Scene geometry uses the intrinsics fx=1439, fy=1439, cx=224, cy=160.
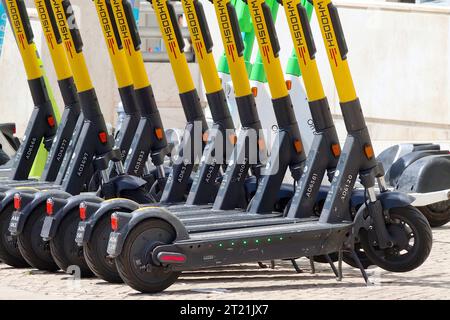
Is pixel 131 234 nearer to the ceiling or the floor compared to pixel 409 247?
nearer to the ceiling

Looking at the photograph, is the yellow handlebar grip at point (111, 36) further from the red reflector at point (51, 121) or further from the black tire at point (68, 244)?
the black tire at point (68, 244)

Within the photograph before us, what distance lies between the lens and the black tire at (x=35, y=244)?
10.7m

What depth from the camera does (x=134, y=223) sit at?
9.41m

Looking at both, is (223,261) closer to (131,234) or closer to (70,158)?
(131,234)

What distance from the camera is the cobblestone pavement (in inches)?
371

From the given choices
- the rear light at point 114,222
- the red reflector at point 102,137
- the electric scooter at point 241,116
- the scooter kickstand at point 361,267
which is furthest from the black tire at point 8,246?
the scooter kickstand at point 361,267

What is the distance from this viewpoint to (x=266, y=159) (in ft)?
37.0

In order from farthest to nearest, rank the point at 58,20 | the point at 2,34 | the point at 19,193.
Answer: the point at 2,34 → the point at 58,20 → the point at 19,193

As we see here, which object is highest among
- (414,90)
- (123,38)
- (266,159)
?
(123,38)

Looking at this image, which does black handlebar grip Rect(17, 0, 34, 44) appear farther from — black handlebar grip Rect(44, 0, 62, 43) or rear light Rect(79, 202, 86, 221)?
rear light Rect(79, 202, 86, 221)

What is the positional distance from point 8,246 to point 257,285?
2290mm

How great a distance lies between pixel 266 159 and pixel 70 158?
5.72 ft

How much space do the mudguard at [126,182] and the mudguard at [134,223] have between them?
6.07 ft

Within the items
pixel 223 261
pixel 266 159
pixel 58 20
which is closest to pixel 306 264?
pixel 266 159
